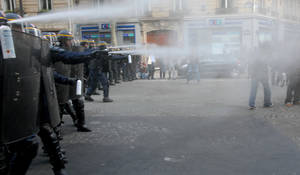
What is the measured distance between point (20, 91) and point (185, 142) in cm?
295

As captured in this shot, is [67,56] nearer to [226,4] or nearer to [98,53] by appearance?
[98,53]

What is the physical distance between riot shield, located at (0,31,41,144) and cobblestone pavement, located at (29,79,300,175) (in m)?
1.36

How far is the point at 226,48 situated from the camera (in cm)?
1495

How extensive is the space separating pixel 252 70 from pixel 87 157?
5.26 meters

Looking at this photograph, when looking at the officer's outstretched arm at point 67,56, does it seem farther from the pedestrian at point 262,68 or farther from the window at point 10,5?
the window at point 10,5

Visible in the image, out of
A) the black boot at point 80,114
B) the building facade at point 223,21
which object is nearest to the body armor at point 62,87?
the black boot at point 80,114

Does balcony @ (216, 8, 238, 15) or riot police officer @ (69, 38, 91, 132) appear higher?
balcony @ (216, 8, 238, 15)

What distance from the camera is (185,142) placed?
478cm

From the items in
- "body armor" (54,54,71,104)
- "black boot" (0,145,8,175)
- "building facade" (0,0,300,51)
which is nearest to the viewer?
"black boot" (0,145,8,175)

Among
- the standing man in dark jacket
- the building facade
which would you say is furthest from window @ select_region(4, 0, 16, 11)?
the standing man in dark jacket

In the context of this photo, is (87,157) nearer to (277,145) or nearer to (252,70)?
(277,145)

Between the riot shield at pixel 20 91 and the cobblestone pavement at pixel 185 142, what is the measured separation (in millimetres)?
1362

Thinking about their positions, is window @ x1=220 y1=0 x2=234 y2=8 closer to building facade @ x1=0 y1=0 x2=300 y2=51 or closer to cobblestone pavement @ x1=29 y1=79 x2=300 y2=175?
building facade @ x1=0 y1=0 x2=300 y2=51

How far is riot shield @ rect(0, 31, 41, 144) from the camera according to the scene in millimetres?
2375
